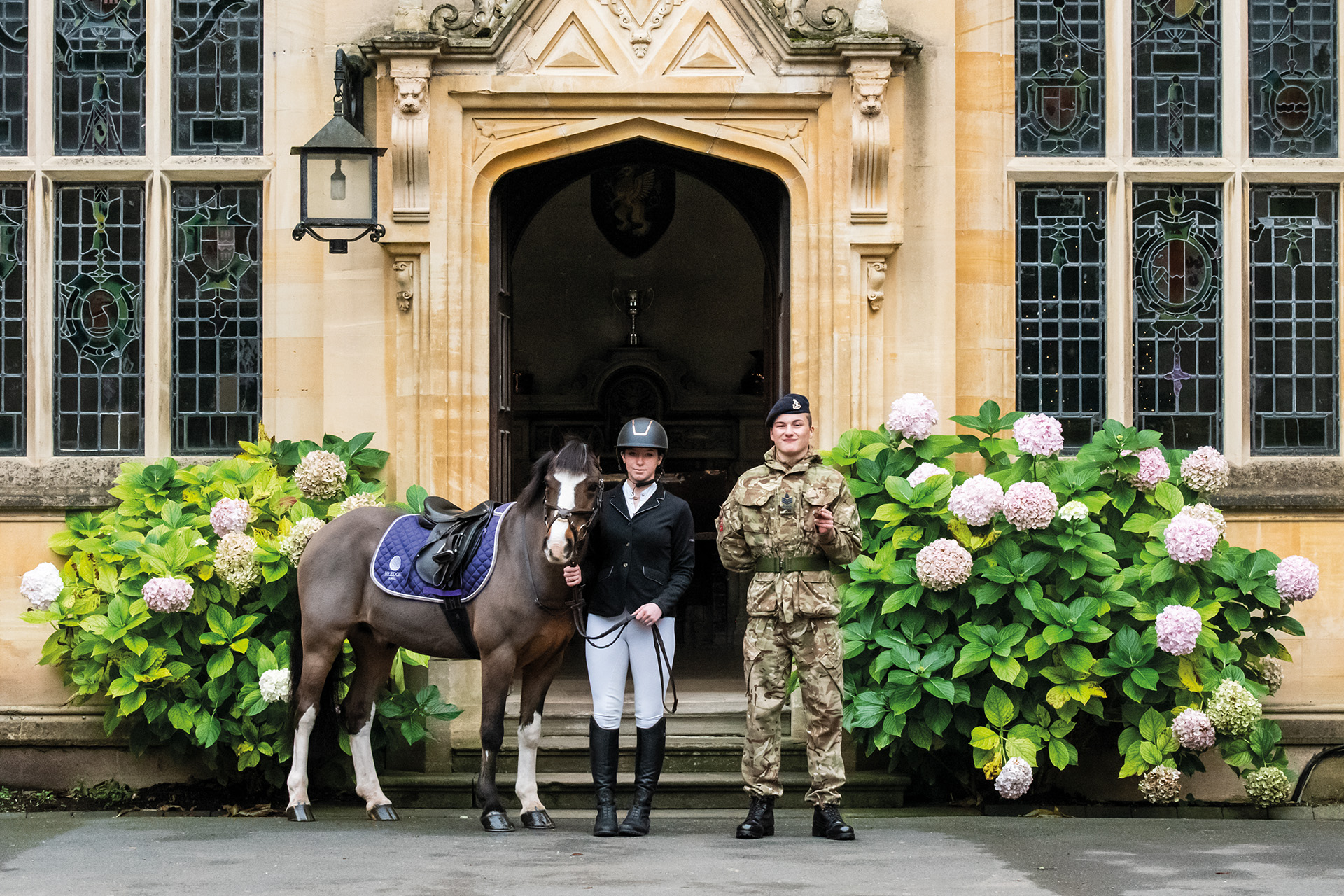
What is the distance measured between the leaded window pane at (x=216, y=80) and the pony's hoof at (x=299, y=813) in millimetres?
3739

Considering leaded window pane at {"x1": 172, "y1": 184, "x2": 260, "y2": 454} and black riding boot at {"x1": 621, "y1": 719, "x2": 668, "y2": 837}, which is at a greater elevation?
leaded window pane at {"x1": 172, "y1": 184, "x2": 260, "y2": 454}

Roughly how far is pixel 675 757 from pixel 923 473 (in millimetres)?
1992

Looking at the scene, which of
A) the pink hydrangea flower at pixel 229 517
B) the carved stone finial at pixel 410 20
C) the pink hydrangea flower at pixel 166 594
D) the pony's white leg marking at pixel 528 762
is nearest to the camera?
the pony's white leg marking at pixel 528 762

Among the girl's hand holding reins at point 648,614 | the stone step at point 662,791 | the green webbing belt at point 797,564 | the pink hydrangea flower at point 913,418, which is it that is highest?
the pink hydrangea flower at point 913,418

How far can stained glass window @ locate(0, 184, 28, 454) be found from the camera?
8.84m

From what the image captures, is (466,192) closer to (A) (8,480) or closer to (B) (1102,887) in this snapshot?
(A) (8,480)

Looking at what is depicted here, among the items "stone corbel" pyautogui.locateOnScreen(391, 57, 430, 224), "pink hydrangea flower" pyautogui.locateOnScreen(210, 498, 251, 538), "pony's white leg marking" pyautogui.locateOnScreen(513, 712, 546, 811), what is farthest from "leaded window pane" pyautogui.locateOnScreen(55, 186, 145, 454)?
"pony's white leg marking" pyautogui.locateOnScreen(513, 712, 546, 811)

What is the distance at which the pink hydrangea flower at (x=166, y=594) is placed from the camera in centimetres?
766

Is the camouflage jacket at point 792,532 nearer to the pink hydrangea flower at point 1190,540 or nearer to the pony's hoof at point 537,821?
the pony's hoof at point 537,821

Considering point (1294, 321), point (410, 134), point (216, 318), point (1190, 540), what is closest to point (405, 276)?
point (410, 134)

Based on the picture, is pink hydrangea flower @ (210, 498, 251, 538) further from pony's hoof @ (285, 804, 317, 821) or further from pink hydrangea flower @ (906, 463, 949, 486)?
pink hydrangea flower @ (906, 463, 949, 486)

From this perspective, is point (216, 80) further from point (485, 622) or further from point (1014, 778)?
point (1014, 778)

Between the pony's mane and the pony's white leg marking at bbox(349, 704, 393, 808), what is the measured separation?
1.47 metres

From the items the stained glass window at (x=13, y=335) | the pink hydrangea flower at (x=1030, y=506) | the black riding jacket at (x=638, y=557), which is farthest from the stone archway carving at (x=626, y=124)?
the stained glass window at (x=13, y=335)
